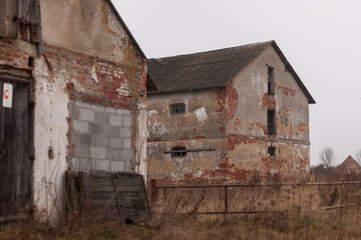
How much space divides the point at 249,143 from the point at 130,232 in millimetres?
16295

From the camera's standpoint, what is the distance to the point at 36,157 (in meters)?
10.2

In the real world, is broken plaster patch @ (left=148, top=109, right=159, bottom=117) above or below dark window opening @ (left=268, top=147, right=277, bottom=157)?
above

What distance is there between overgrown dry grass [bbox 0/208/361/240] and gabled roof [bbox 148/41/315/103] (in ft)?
44.7

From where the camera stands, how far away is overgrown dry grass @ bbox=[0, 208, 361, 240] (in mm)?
8672

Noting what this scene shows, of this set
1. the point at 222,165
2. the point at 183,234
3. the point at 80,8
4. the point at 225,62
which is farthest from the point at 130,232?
the point at 225,62

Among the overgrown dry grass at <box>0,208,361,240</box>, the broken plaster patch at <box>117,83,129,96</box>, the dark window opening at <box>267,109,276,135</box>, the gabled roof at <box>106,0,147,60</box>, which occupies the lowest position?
the overgrown dry grass at <box>0,208,361,240</box>

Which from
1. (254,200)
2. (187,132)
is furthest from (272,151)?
(254,200)

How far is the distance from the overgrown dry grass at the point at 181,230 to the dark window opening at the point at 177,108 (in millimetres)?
14397

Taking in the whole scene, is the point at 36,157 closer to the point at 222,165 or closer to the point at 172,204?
the point at 172,204

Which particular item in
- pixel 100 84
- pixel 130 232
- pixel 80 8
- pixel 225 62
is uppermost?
pixel 225 62

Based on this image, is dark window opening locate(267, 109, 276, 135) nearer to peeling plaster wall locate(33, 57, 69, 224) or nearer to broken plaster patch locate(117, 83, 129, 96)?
broken plaster patch locate(117, 83, 129, 96)

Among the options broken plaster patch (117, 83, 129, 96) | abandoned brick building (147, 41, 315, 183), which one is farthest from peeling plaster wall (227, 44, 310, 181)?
broken plaster patch (117, 83, 129, 96)

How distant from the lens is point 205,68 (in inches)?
1044

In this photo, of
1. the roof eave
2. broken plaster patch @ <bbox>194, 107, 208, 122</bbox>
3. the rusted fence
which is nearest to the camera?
the rusted fence
